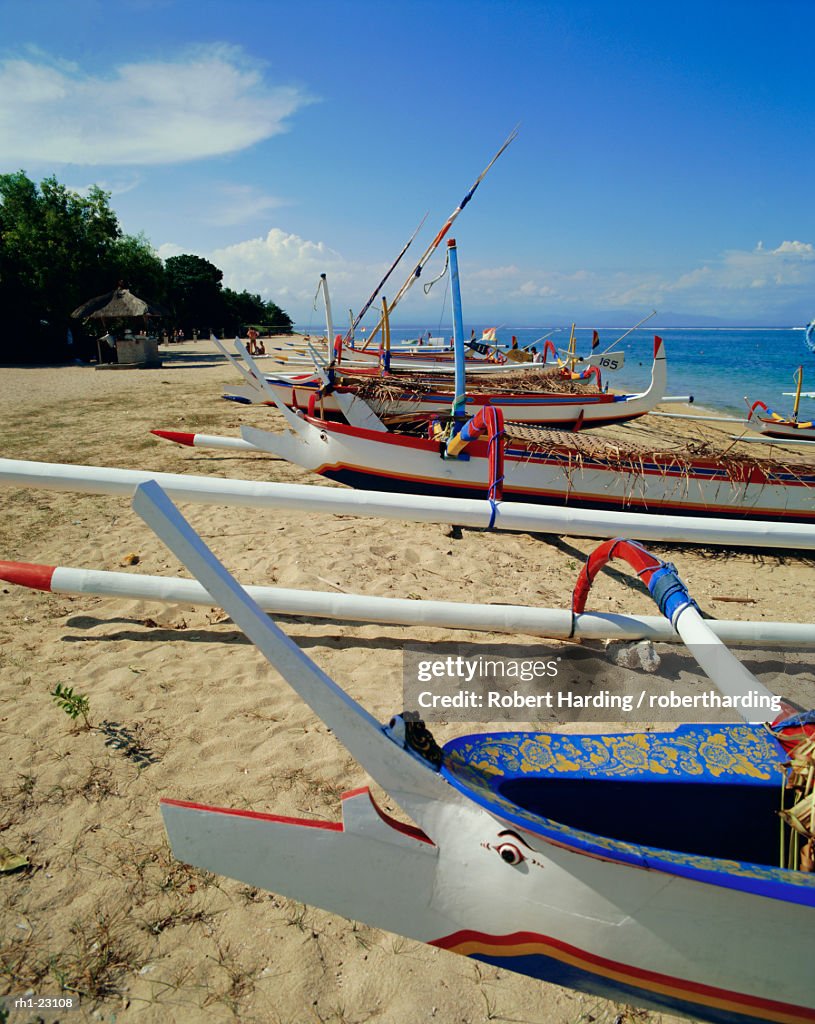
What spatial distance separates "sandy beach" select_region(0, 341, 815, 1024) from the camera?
1.88 metres

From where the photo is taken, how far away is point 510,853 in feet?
5.08

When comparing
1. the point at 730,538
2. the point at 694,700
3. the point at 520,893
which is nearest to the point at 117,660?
the point at 520,893

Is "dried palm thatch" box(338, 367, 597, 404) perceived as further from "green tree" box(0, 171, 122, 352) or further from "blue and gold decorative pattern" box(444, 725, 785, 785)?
"green tree" box(0, 171, 122, 352)

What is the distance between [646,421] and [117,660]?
49.4 feet

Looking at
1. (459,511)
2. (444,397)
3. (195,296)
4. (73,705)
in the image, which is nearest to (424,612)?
(459,511)

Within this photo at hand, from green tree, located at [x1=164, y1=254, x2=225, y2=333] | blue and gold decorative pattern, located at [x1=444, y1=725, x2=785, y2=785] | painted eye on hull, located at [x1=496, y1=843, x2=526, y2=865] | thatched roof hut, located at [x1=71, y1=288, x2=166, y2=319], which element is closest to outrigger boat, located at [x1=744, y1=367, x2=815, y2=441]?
blue and gold decorative pattern, located at [x1=444, y1=725, x2=785, y2=785]

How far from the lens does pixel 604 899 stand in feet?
5.02

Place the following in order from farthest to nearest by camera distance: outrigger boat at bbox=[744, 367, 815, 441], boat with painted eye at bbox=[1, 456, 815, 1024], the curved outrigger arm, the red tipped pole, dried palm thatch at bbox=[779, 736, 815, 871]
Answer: outrigger boat at bbox=[744, 367, 815, 441] < the red tipped pole < the curved outrigger arm < dried palm thatch at bbox=[779, 736, 815, 871] < boat with painted eye at bbox=[1, 456, 815, 1024]

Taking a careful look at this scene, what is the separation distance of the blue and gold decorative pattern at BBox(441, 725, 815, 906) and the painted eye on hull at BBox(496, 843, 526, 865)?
10cm

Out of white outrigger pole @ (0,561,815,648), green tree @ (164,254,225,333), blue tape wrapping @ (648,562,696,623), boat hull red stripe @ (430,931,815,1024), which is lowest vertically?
boat hull red stripe @ (430,931,815,1024)

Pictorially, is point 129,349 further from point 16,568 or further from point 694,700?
point 694,700

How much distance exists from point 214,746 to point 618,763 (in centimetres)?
199
